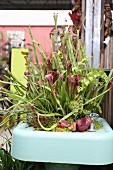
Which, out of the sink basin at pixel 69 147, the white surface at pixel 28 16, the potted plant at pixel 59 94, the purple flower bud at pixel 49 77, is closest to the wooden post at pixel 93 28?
the potted plant at pixel 59 94

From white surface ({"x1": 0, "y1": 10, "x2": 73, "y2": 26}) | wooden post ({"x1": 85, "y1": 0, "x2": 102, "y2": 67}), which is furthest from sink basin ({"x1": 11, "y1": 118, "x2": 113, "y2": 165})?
white surface ({"x1": 0, "y1": 10, "x2": 73, "y2": 26})

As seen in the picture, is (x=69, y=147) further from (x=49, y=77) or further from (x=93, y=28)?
(x=93, y=28)

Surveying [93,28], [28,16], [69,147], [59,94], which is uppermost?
[28,16]

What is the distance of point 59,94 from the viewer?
129 cm

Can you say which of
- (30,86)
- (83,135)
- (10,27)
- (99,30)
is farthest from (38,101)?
(10,27)

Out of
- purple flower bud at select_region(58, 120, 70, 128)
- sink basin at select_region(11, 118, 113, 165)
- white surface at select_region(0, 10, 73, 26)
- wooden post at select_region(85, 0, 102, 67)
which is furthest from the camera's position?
white surface at select_region(0, 10, 73, 26)

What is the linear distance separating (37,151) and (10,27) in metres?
10.2

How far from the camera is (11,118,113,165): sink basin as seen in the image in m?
1.06

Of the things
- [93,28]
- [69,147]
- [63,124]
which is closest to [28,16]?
[93,28]

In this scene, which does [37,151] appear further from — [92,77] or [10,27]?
[10,27]

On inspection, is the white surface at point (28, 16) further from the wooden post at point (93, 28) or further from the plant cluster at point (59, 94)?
the plant cluster at point (59, 94)

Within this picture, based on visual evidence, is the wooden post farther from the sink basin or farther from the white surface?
the white surface

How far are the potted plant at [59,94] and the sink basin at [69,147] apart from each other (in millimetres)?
83

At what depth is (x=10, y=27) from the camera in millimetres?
11008
